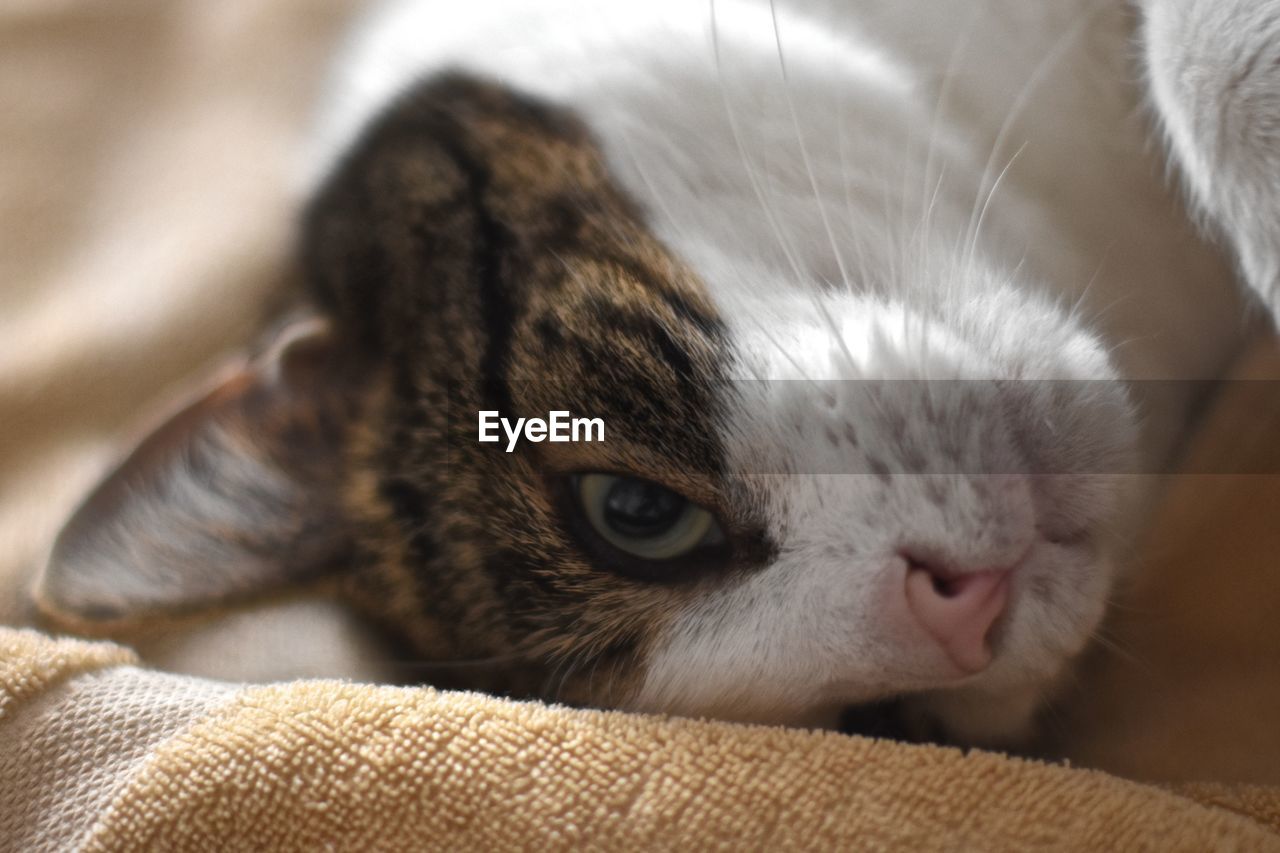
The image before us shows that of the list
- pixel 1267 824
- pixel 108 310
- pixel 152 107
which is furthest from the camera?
pixel 152 107

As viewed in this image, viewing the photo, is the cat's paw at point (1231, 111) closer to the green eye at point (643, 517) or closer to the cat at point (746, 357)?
the cat at point (746, 357)

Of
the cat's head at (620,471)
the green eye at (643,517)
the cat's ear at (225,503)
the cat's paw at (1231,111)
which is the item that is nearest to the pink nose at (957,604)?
the cat's head at (620,471)

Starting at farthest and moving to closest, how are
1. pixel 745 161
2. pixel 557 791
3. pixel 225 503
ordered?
pixel 225 503 < pixel 745 161 < pixel 557 791

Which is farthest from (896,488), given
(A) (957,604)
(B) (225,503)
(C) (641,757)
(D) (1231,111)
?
(B) (225,503)

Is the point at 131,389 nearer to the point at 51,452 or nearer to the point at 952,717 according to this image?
the point at 51,452

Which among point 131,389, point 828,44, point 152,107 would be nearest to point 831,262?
point 828,44

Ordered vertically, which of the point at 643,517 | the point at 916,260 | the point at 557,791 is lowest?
the point at 557,791

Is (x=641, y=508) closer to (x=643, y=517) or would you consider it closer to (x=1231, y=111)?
(x=643, y=517)
